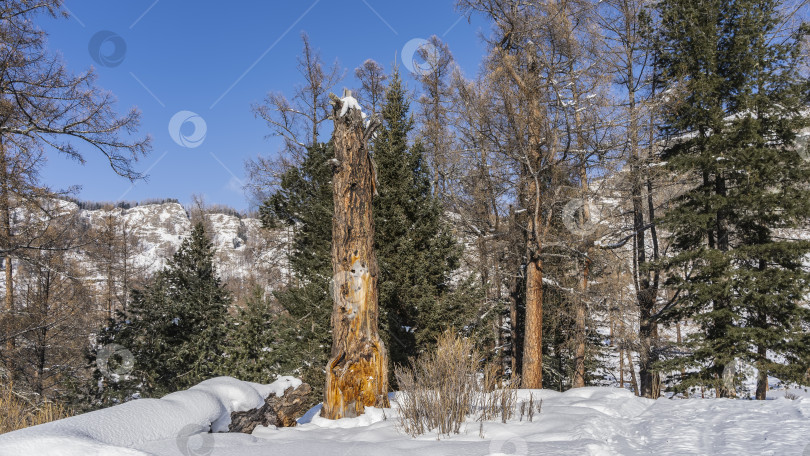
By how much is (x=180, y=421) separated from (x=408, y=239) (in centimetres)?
825

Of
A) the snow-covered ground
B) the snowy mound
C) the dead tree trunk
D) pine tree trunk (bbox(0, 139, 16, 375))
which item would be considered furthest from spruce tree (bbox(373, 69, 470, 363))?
pine tree trunk (bbox(0, 139, 16, 375))

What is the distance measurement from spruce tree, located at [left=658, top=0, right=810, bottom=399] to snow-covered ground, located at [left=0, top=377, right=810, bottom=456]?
634 centimetres

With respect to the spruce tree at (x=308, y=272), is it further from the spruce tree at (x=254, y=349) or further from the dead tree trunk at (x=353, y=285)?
the dead tree trunk at (x=353, y=285)

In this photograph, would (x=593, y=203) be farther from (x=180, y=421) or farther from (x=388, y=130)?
(x=180, y=421)

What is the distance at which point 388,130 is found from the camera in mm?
12250

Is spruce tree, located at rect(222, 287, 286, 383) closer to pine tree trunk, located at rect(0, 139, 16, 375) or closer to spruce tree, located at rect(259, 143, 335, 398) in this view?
spruce tree, located at rect(259, 143, 335, 398)

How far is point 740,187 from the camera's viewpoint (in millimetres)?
10695

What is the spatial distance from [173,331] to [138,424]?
15.2m

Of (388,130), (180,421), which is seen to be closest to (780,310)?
(388,130)

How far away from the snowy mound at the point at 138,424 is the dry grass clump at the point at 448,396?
1.80 m

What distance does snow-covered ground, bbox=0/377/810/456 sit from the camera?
9.33 feet

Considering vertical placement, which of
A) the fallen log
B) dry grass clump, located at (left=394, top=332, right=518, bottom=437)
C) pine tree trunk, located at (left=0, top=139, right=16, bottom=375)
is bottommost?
the fallen log

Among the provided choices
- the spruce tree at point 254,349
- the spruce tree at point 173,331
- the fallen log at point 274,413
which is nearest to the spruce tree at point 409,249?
the spruce tree at point 254,349

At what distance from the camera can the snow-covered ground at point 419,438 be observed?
2.84 meters
